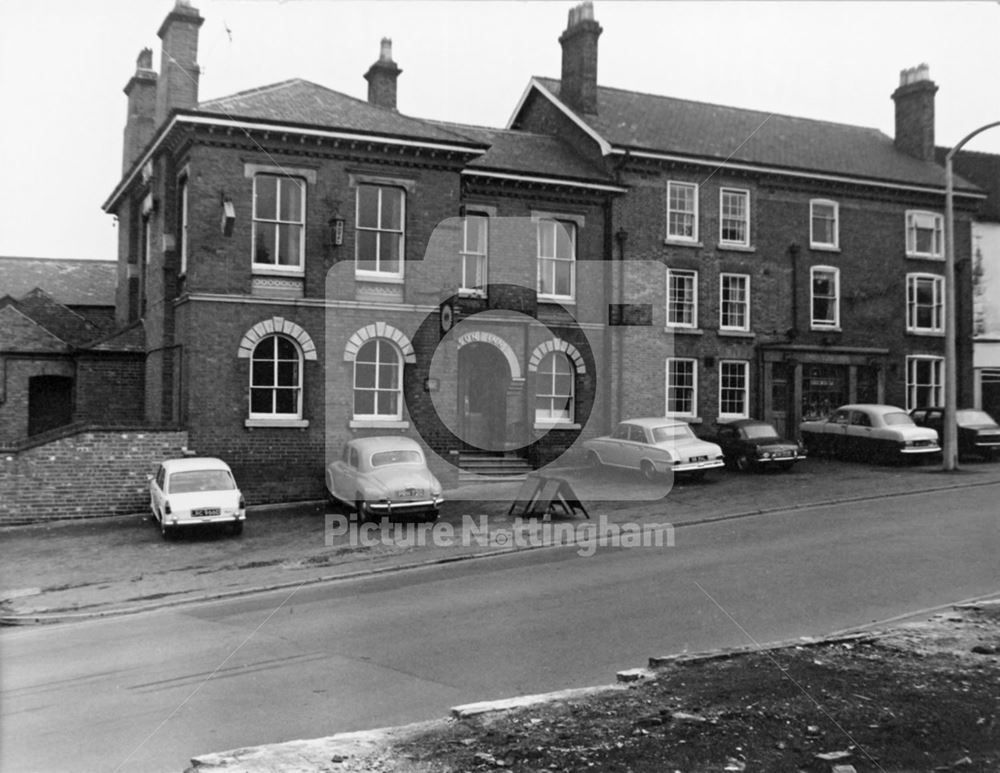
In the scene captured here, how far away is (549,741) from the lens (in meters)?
6.33

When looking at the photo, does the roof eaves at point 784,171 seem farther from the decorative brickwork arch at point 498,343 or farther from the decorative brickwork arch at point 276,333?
the decorative brickwork arch at point 276,333

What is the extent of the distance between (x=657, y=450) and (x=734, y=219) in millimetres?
10257

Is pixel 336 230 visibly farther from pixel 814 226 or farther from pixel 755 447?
pixel 814 226

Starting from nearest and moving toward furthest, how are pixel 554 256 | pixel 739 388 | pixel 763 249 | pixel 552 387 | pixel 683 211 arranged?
1. pixel 552 387
2. pixel 554 256
3. pixel 683 211
4. pixel 739 388
5. pixel 763 249

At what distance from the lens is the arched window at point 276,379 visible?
21734mm

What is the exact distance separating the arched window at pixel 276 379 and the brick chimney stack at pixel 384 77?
10042 mm

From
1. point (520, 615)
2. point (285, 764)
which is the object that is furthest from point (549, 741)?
point (520, 615)

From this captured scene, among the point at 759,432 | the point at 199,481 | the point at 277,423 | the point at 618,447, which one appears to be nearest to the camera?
the point at 199,481

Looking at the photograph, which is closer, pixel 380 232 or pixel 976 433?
pixel 380 232

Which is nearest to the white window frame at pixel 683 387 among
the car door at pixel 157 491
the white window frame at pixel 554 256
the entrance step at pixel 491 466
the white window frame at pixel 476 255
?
the white window frame at pixel 554 256

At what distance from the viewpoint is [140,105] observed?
30297mm

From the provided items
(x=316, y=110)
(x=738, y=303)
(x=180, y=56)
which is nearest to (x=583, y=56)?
(x=738, y=303)

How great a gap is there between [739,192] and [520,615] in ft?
71.1

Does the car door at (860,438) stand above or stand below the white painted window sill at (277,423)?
below
